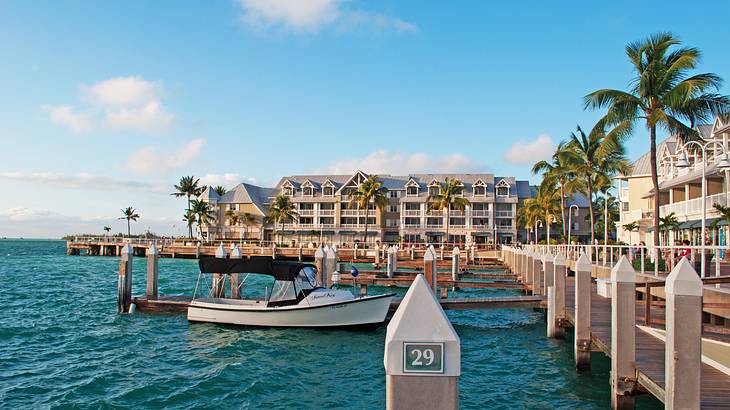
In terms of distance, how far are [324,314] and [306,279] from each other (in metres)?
1.61

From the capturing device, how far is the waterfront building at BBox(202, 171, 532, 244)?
A: 81.5 m

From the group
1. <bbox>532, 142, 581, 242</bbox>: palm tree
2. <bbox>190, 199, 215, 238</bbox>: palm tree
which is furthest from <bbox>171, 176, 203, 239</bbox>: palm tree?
<bbox>532, 142, 581, 242</bbox>: palm tree

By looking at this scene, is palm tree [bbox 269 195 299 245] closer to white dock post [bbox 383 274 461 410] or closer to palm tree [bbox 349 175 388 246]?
palm tree [bbox 349 175 388 246]

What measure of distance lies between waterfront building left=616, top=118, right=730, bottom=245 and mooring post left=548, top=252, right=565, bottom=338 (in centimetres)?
1381

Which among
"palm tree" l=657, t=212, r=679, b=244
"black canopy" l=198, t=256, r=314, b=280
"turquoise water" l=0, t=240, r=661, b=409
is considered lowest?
"turquoise water" l=0, t=240, r=661, b=409

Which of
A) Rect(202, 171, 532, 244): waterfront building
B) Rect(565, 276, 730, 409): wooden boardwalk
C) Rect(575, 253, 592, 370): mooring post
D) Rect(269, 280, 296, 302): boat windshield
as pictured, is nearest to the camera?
Rect(565, 276, 730, 409): wooden boardwalk

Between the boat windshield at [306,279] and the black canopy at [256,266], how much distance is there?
0.70 ft

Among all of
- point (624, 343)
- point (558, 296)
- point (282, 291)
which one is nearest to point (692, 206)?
point (558, 296)

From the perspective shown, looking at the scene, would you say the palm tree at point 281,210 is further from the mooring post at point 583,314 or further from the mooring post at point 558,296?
the mooring post at point 583,314

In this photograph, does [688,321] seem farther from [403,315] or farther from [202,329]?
[202,329]

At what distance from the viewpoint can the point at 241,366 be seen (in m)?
15.3

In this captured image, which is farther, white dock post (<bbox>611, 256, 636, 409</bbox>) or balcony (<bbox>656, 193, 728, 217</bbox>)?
balcony (<bbox>656, 193, 728, 217</bbox>)

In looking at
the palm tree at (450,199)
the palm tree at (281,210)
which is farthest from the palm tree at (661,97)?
the palm tree at (281,210)

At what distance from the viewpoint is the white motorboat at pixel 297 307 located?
1944 centimetres
